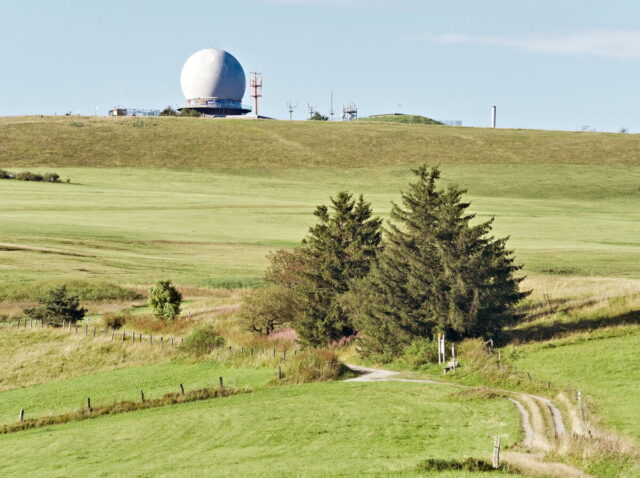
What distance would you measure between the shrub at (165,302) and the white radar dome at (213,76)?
136 m

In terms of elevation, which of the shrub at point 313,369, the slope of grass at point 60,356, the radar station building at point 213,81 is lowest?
the slope of grass at point 60,356

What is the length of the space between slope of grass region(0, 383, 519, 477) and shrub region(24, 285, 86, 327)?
23.9 m

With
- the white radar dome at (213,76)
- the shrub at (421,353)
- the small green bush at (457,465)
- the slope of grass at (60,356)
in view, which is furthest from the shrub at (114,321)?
the white radar dome at (213,76)

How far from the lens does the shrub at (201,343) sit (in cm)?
4712

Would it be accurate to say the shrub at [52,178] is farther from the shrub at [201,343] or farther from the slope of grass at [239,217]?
the shrub at [201,343]

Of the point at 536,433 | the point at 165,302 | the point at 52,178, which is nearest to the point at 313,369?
the point at 536,433

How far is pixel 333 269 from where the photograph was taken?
1949 inches

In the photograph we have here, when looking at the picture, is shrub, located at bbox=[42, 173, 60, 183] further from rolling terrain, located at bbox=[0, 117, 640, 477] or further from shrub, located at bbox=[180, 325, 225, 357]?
shrub, located at bbox=[180, 325, 225, 357]

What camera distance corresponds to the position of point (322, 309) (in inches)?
1884

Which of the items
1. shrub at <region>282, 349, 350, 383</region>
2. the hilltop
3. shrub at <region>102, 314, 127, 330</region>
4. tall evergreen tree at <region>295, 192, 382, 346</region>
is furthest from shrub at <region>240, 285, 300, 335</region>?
the hilltop

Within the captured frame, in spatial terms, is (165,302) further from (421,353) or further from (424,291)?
(421,353)

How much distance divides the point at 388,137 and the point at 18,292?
111 meters

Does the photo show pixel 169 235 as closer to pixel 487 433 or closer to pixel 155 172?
pixel 155 172

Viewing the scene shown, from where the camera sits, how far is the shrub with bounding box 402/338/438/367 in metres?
39.4
